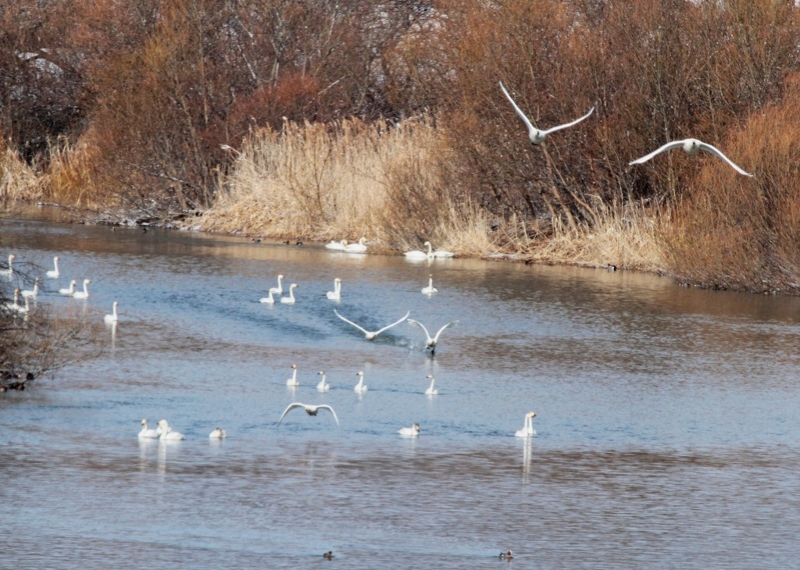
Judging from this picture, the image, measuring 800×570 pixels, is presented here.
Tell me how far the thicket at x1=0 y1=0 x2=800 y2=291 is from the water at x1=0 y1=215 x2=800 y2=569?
545 cm

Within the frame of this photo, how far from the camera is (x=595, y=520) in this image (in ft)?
33.0

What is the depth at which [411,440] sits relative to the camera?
12070 mm

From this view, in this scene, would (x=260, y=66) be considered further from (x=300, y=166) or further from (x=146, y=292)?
(x=146, y=292)

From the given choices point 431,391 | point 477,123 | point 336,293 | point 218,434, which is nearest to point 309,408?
point 218,434

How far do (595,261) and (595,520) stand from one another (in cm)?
1712

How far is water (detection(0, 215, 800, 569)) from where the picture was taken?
941cm

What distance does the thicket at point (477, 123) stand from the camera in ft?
83.2

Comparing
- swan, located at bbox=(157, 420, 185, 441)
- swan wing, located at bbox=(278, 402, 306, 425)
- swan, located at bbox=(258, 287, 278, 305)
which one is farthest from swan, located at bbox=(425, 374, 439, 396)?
swan, located at bbox=(258, 287, 278, 305)

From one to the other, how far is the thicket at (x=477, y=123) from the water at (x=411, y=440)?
17.9 ft

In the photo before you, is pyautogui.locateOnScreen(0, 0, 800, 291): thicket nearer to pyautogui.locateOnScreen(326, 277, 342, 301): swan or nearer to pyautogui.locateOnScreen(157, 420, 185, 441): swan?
pyautogui.locateOnScreen(326, 277, 342, 301): swan

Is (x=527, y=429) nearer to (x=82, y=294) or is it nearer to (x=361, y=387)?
(x=361, y=387)

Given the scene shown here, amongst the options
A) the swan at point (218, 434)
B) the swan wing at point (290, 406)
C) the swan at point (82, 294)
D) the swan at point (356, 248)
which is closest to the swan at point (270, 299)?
the swan at point (82, 294)

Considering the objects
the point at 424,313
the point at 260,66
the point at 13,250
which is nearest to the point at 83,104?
the point at 260,66

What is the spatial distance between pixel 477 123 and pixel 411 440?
17.5 meters
